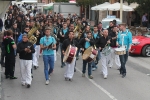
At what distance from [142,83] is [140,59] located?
5742 millimetres

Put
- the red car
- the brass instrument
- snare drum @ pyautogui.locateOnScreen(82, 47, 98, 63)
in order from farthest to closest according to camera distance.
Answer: the red car < the brass instrument < snare drum @ pyautogui.locateOnScreen(82, 47, 98, 63)

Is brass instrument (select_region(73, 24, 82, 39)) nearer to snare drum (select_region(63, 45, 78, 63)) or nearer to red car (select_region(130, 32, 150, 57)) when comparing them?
red car (select_region(130, 32, 150, 57))

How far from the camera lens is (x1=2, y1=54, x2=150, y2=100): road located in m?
10.4

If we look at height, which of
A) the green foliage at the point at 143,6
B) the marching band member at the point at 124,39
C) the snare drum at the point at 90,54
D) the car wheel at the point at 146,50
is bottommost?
the car wheel at the point at 146,50

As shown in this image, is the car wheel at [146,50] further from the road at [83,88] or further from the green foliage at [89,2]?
the green foliage at [89,2]

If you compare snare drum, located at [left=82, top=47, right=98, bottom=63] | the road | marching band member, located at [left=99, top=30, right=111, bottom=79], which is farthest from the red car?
snare drum, located at [left=82, top=47, right=98, bottom=63]

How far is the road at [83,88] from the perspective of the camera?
1044cm

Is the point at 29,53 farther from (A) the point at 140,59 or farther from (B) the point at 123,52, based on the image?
(A) the point at 140,59

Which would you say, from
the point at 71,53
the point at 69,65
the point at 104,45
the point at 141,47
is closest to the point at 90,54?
the point at 71,53

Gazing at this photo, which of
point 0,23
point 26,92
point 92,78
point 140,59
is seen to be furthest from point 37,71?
point 0,23

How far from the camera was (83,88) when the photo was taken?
1146 cm

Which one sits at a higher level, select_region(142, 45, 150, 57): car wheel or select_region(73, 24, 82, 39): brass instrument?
select_region(73, 24, 82, 39): brass instrument

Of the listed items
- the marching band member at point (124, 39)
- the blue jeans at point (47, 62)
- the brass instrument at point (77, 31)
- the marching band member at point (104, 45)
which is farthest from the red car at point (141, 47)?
the blue jeans at point (47, 62)

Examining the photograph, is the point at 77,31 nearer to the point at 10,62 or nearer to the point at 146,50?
the point at 146,50
